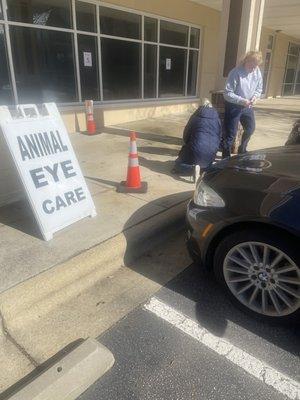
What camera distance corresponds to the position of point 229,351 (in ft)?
7.22

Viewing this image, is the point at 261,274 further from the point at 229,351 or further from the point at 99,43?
the point at 99,43

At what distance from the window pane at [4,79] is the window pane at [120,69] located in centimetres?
270

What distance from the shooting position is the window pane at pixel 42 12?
689 cm

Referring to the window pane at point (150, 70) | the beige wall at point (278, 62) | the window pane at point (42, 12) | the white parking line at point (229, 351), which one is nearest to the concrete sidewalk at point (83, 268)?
the white parking line at point (229, 351)

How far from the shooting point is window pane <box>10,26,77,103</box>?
23.6 feet

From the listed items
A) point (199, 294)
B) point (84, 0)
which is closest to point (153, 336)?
point (199, 294)

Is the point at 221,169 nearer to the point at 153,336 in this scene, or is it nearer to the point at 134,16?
the point at 153,336

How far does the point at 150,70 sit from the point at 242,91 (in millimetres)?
5975

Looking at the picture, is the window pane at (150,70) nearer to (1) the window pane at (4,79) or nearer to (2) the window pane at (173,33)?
(2) the window pane at (173,33)

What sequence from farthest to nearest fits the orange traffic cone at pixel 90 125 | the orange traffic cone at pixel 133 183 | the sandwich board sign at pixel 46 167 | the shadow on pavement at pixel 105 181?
the orange traffic cone at pixel 90 125 < the shadow on pavement at pixel 105 181 < the orange traffic cone at pixel 133 183 < the sandwich board sign at pixel 46 167

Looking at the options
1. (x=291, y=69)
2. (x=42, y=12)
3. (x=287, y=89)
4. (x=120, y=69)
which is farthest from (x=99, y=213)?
(x=291, y=69)

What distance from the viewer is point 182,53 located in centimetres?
1150

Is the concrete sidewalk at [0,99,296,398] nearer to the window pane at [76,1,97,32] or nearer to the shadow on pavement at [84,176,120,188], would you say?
the shadow on pavement at [84,176,120,188]

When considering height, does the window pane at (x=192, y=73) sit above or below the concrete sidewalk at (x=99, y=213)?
above
